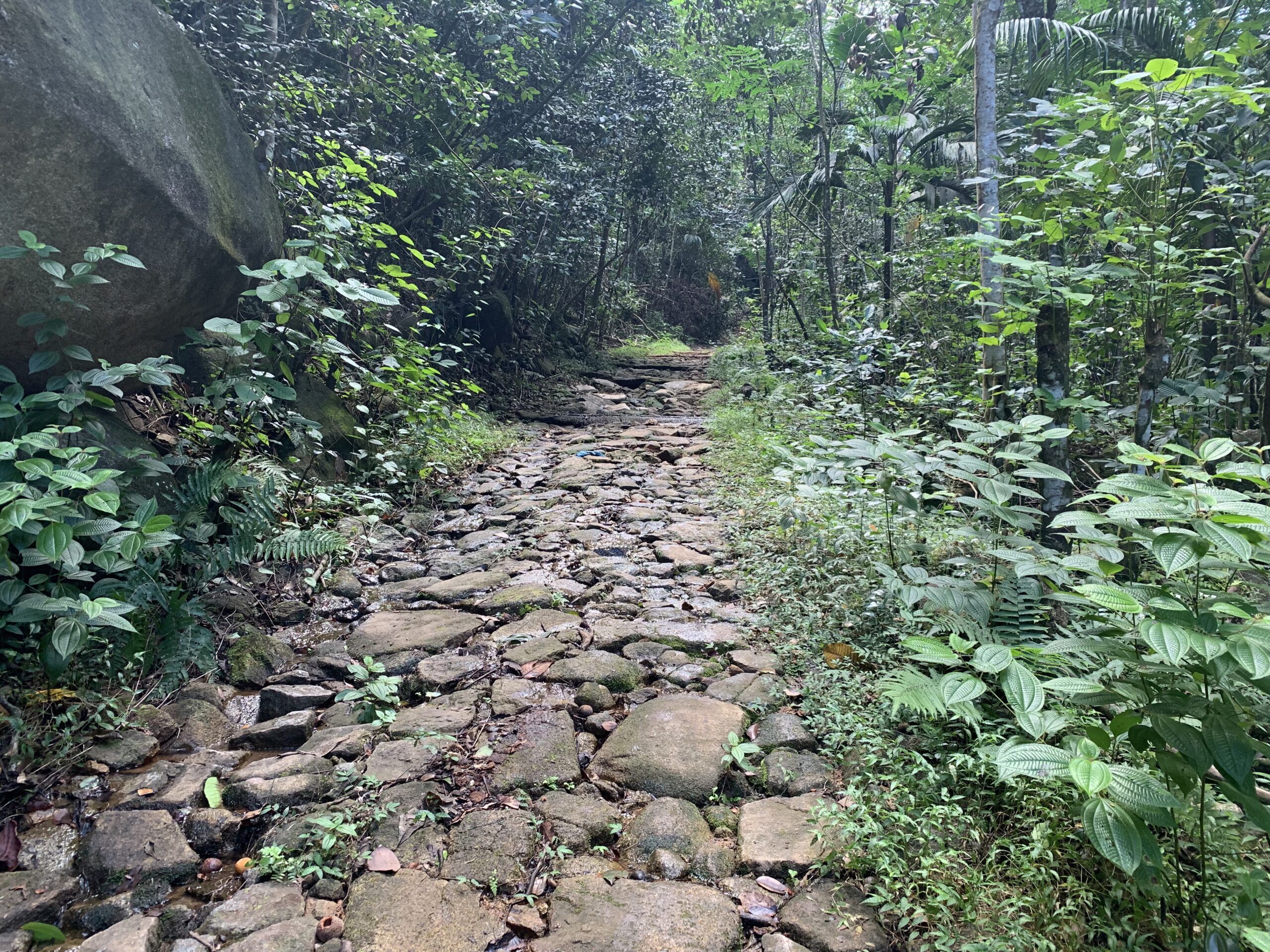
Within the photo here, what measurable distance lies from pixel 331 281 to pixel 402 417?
223cm

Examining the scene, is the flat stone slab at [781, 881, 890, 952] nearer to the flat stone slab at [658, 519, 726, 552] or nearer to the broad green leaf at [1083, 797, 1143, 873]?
the broad green leaf at [1083, 797, 1143, 873]

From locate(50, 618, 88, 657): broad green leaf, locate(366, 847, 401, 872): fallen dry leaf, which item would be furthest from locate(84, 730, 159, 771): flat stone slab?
locate(366, 847, 401, 872): fallen dry leaf

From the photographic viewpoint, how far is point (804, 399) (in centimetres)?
787

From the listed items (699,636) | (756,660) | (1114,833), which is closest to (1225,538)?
(1114,833)

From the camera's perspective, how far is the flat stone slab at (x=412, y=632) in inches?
130

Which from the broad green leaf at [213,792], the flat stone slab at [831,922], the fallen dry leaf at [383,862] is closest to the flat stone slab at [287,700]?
the broad green leaf at [213,792]

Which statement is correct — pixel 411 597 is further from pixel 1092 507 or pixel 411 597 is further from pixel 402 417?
pixel 1092 507

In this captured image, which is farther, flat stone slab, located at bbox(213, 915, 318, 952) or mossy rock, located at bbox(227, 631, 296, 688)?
mossy rock, located at bbox(227, 631, 296, 688)

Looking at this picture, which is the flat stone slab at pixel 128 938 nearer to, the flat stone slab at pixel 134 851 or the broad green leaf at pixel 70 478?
the flat stone slab at pixel 134 851

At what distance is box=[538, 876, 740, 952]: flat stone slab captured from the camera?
1703 mm

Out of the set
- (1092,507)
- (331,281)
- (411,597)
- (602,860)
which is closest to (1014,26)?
(1092,507)

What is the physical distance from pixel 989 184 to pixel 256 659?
4.60 meters

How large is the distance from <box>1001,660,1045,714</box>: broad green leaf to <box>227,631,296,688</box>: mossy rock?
2.85 m

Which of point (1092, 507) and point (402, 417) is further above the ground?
point (402, 417)
